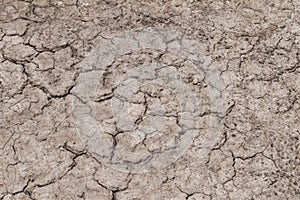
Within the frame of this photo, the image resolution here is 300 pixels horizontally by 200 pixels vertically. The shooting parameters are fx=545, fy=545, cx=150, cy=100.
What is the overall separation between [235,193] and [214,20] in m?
1.18

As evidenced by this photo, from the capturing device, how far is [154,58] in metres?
3.16

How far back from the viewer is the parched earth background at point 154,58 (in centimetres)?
270

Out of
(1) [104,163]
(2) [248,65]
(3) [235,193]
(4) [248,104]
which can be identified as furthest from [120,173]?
(2) [248,65]

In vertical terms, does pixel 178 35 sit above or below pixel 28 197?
above

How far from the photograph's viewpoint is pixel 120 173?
2729mm

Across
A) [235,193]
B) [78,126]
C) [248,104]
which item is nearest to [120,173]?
[78,126]

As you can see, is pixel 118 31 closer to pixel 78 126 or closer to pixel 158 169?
pixel 78 126

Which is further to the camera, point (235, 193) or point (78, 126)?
point (78, 126)

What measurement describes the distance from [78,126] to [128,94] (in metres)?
0.34

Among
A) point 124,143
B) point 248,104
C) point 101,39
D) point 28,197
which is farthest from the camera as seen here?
point 101,39

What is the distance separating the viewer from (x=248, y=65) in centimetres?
318

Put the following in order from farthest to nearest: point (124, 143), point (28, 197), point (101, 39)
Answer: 1. point (101, 39)
2. point (124, 143)
3. point (28, 197)

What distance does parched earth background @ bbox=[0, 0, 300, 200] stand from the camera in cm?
270

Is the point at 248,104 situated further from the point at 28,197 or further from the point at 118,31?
the point at 28,197
